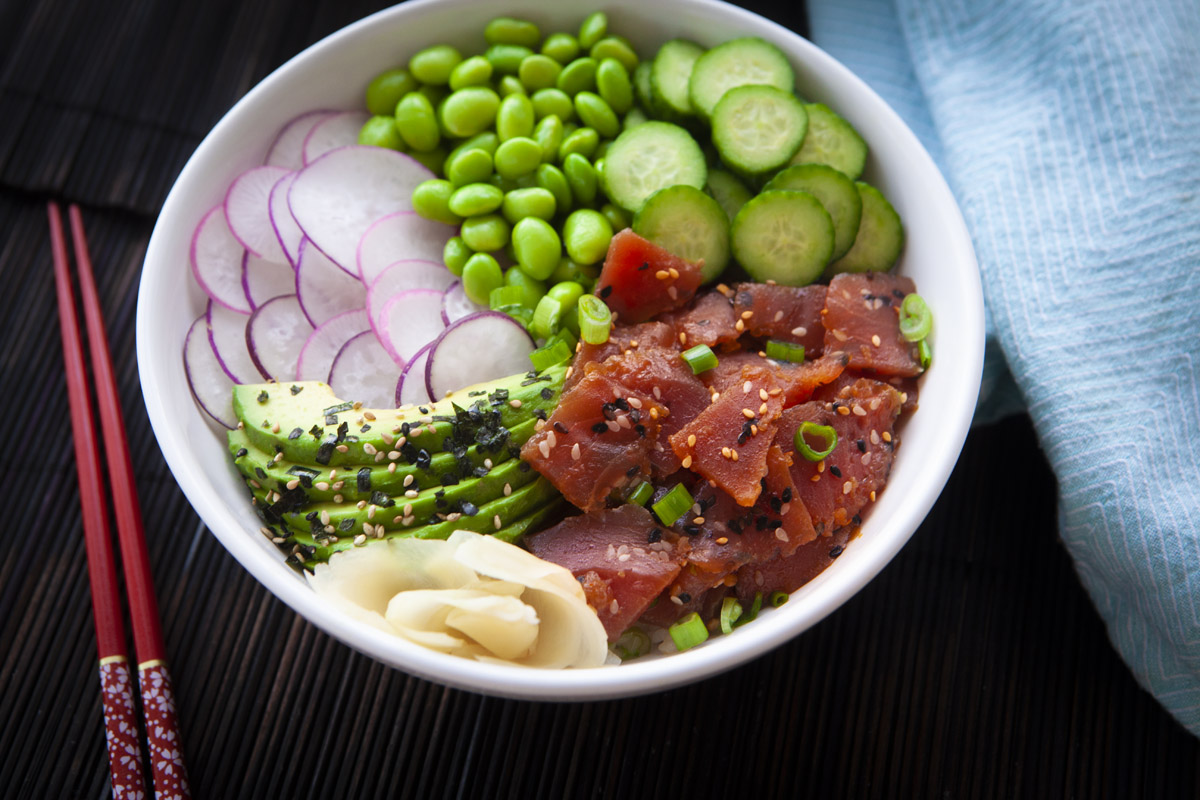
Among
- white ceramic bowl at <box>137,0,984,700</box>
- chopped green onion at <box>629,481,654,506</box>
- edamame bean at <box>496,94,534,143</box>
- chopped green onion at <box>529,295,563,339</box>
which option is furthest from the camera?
edamame bean at <box>496,94,534,143</box>

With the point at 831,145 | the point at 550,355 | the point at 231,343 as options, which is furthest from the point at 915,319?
the point at 231,343

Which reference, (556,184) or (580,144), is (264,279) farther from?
(580,144)

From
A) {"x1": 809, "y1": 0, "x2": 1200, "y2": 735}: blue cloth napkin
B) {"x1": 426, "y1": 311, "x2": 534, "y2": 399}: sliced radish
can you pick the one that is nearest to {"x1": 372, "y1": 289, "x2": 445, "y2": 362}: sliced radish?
{"x1": 426, "y1": 311, "x2": 534, "y2": 399}: sliced radish

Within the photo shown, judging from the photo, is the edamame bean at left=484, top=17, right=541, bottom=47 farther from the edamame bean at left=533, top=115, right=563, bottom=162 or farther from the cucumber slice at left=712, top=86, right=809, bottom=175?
the cucumber slice at left=712, top=86, right=809, bottom=175

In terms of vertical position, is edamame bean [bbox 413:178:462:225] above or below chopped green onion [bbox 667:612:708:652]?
above

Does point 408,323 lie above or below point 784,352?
below

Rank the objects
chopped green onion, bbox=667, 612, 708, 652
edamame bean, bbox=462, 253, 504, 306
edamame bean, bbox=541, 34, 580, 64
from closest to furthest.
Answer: chopped green onion, bbox=667, 612, 708, 652 < edamame bean, bbox=462, 253, 504, 306 < edamame bean, bbox=541, 34, 580, 64

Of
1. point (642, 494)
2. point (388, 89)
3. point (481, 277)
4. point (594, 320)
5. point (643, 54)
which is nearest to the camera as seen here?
point (642, 494)
